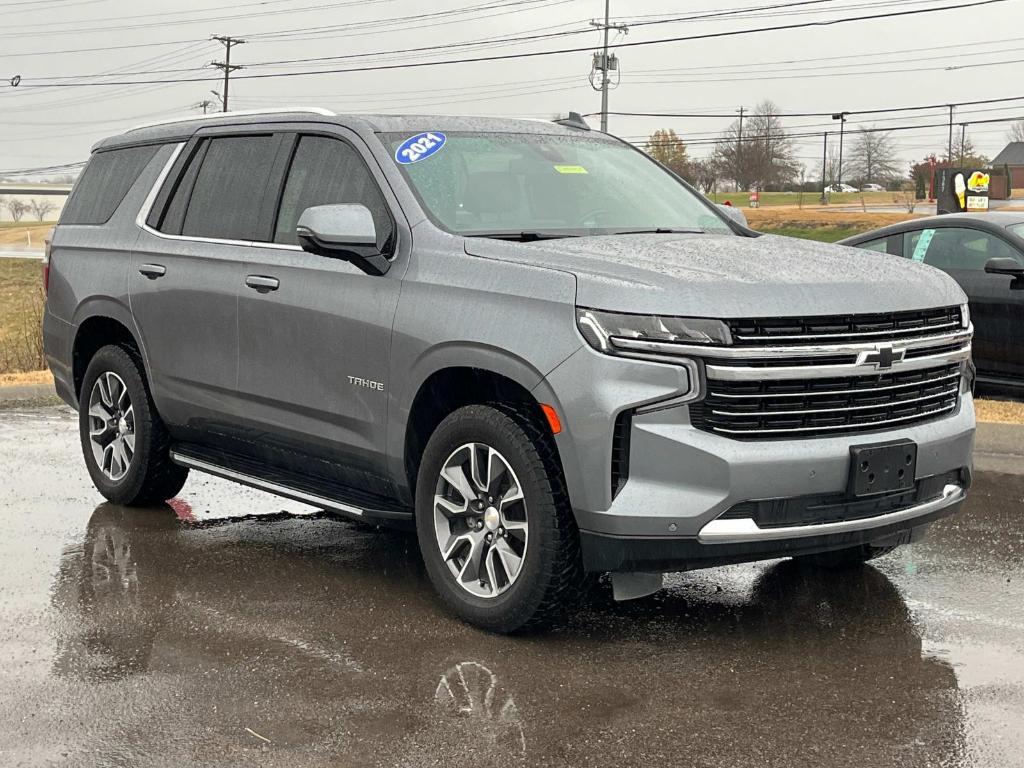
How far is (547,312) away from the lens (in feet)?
15.7

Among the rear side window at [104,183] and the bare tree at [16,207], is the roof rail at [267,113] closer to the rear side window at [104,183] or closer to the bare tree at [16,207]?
the rear side window at [104,183]

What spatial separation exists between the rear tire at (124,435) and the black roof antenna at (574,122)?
2531 millimetres

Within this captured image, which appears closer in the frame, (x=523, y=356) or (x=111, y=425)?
(x=523, y=356)

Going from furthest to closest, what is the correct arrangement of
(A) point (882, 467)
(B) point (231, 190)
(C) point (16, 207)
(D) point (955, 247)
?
(C) point (16, 207), (D) point (955, 247), (B) point (231, 190), (A) point (882, 467)

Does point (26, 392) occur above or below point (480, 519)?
below

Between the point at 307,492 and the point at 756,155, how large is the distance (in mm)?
101711

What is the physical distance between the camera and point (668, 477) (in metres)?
4.59

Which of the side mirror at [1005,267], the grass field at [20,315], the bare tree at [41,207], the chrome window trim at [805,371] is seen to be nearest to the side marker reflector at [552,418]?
the chrome window trim at [805,371]

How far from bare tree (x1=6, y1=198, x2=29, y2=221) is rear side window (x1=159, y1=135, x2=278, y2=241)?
166402mm

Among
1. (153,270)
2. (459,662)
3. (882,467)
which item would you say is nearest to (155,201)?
(153,270)

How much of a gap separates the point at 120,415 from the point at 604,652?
3473 mm

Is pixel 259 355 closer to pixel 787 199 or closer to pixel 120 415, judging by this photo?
pixel 120 415

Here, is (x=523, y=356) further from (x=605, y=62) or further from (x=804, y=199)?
(x=804, y=199)

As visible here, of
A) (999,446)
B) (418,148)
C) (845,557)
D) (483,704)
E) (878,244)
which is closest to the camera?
(483,704)
